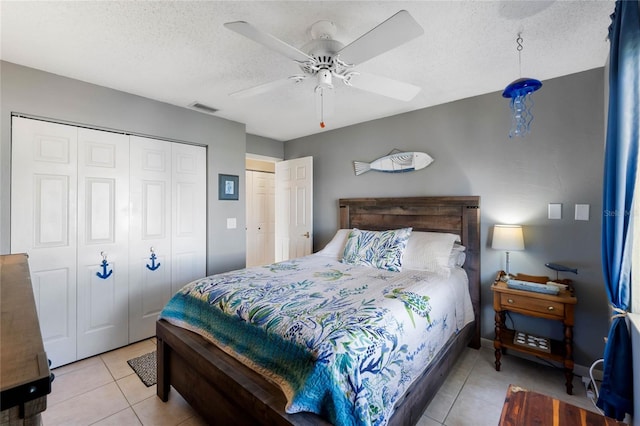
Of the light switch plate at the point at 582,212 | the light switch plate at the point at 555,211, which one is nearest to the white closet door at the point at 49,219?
the light switch plate at the point at 555,211

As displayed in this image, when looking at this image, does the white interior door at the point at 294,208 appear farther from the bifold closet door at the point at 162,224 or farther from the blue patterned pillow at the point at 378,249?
the bifold closet door at the point at 162,224

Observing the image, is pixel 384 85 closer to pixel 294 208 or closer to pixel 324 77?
pixel 324 77

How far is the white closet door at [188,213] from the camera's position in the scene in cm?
311

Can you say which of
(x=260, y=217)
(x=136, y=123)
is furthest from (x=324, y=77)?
(x=260, y=217)

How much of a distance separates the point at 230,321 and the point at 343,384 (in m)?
0.80

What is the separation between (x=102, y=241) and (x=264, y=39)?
8.00 feet

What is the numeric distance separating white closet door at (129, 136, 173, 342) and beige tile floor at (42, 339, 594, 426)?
448 millimetres

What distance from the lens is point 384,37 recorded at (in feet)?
4.39

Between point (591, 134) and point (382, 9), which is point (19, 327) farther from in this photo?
point (591, 134)

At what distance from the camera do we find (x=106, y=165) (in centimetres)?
264

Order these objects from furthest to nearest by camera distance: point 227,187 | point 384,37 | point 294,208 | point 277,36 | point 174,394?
point 294,208 < point 227,187 < point 174,394 < point 277,36 < point 384,37

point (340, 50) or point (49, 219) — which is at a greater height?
point (340, 50)

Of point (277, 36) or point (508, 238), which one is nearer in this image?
point (277, 36)

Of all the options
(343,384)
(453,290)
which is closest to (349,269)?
(453,290)
